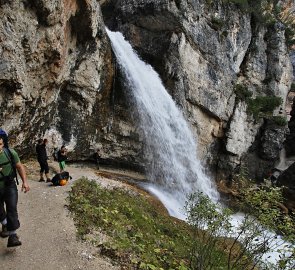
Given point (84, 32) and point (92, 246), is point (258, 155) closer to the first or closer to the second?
point (84, 32)

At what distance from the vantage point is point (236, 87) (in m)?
29.2

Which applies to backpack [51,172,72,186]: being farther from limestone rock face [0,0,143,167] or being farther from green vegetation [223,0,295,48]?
green vegetation [223,0,295,48]

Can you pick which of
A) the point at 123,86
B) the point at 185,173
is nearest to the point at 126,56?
the point at 123,86

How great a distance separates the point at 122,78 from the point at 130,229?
11.8m

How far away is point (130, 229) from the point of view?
29.4 feet

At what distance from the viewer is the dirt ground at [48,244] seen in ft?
19.9

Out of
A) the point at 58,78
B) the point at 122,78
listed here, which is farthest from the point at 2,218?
the point at 122,78

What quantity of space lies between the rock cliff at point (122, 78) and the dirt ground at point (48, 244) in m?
4.78

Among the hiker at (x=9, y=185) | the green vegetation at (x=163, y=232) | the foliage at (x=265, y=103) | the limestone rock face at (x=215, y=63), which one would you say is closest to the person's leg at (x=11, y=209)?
the hiker at (x=9, y=185)

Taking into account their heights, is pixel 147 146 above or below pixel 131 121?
below

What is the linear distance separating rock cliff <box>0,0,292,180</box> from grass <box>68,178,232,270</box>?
482cm

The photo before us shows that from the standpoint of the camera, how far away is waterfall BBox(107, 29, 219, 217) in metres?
19.4

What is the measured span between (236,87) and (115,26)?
12.3 metres

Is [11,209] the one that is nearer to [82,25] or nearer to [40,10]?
[40,10]
